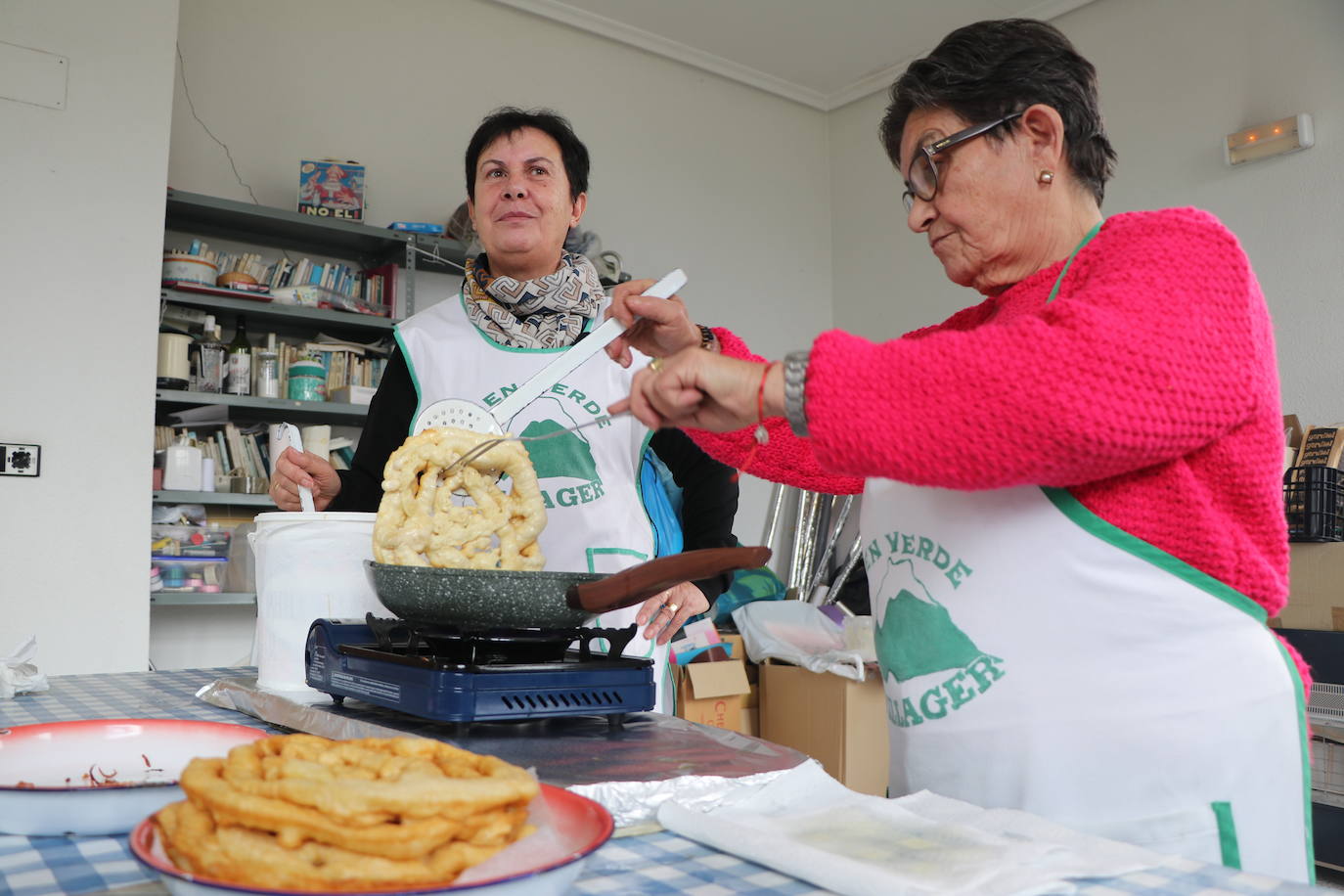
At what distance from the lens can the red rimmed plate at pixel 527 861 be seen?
0.53 m

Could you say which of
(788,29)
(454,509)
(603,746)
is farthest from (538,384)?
(788,29)

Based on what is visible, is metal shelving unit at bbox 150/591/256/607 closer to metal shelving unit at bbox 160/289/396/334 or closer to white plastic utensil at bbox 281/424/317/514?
Result: metal shelving unit at bbox 160/289/396/334

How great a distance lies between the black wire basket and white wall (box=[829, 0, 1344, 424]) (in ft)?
2.96

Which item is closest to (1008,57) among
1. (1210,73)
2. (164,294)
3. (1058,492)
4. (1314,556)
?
(1058,492)

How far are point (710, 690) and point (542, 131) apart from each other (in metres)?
2.31

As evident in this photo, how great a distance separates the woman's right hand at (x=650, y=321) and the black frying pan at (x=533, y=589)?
1.40 feet

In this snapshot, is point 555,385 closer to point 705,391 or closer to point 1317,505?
point 705,391

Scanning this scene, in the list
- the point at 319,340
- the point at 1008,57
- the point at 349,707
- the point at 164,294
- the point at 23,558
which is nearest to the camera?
the point at 1008,57

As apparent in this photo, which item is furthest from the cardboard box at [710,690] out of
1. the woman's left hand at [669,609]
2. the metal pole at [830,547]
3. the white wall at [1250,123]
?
the white wall at [1250,123]

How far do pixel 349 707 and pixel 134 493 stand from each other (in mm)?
2354

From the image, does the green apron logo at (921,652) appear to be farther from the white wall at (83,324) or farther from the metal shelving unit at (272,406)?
the metal shelving unit at (272,406)

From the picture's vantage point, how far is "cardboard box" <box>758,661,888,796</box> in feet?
11.9

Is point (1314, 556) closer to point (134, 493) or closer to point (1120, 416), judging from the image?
point (1120, 416)

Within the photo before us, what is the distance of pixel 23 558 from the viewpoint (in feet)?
10.0
